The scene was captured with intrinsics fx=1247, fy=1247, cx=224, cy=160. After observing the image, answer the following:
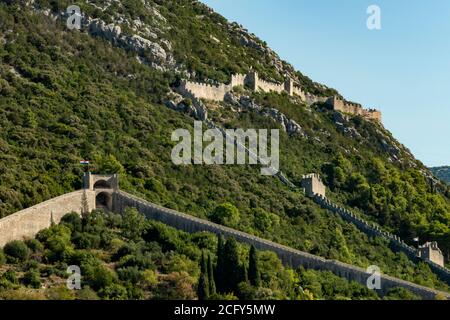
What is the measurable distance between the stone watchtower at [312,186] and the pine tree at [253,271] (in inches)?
1076

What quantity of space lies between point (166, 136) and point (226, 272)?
28376 millimetres

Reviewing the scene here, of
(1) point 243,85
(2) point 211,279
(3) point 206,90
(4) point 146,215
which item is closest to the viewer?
(2) point 211,279

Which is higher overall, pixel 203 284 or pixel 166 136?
pixel 166 136

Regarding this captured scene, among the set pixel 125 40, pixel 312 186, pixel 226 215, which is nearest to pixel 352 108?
pixel 125 40

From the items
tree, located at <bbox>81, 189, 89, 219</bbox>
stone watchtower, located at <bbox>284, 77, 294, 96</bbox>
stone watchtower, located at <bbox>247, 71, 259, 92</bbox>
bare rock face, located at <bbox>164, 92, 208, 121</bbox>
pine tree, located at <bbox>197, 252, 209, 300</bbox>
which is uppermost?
stone watchtower, located at <bbox>284, 77, 294, 96</bbox>

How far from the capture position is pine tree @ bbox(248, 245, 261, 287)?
5783cm

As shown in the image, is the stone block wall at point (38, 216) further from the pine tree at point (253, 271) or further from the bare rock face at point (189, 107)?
the bare rock face at point (189, 107)

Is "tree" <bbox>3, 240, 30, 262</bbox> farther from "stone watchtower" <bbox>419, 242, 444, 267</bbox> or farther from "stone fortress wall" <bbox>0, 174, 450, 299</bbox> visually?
"stone watchtower" <bbox>419, 242, 444, 267</bbox>

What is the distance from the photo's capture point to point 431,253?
78625 mm

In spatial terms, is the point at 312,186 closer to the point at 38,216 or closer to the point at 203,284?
the point at 38,216

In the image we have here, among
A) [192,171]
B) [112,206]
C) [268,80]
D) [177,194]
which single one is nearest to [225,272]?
[112,206]

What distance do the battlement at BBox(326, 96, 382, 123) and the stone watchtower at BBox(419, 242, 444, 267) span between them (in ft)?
116

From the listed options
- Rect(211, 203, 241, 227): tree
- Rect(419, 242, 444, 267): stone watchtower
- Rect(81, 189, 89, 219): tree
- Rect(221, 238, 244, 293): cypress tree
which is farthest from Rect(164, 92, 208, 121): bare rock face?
Rect(221, 238, 244, 293): cypress tree

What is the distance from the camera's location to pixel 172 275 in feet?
192
